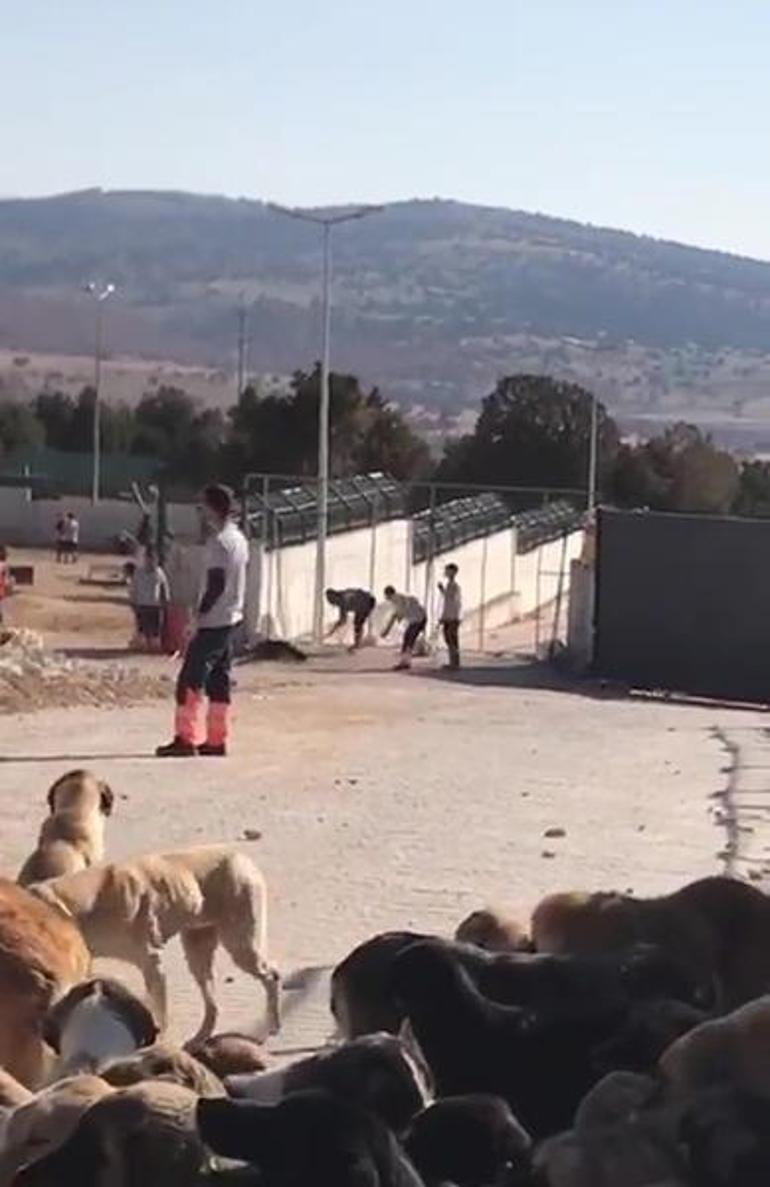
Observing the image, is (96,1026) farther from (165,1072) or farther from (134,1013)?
(165,1072)

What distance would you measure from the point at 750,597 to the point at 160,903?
78.8 feet

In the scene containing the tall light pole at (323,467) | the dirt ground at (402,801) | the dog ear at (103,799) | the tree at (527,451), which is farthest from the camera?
the tree at (527,451)

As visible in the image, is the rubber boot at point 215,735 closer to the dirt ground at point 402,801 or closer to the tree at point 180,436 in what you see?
the dirt ground at point 402,801

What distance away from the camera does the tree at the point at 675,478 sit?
74500mm

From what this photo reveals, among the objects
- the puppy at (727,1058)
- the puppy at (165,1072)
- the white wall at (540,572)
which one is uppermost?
the puppy at (727,1058)

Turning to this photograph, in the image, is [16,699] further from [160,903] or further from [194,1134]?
[194,1134]

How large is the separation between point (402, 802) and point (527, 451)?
61.7 metres

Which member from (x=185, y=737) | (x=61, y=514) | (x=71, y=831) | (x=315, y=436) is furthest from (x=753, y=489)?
(x=71, y=831)

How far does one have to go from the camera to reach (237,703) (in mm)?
25344

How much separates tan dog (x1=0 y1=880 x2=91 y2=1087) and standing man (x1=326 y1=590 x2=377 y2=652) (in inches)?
1124

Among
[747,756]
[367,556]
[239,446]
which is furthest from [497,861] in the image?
[239,446]

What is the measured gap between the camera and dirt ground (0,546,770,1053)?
13.4m

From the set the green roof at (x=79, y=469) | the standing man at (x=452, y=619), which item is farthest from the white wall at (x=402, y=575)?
the green roof at (x=79, y=469)

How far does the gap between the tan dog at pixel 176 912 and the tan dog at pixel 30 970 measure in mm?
683
